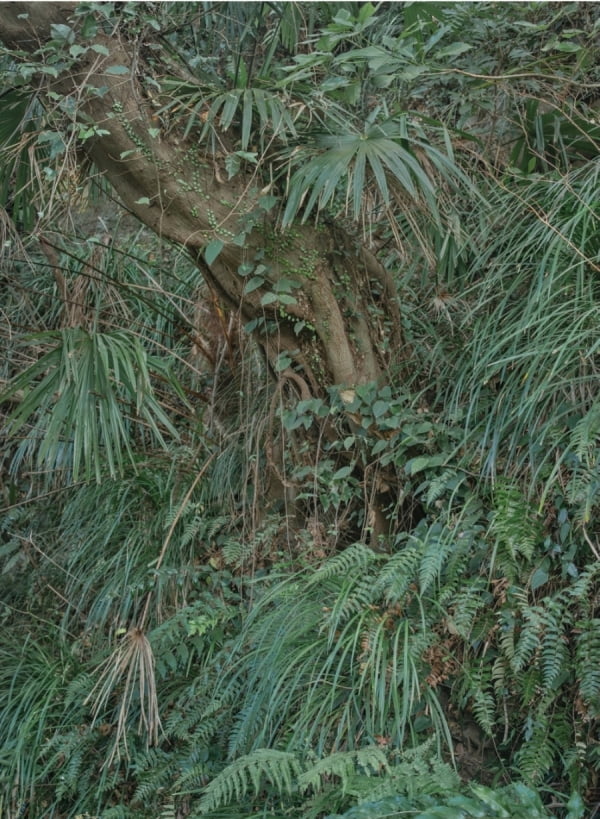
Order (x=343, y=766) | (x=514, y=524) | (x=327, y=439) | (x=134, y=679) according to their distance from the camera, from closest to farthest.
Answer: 1. (x=343, y=766)
2. (x=514, y=524)
3. (x=134, y=679)
4. (x=327, y=439)

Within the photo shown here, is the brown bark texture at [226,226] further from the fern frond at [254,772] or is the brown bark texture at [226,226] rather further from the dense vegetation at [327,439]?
the fern frond at [254,772]

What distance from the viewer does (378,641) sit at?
306cm

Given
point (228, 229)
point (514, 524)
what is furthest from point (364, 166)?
point (514, 524)

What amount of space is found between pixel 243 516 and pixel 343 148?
170 cm

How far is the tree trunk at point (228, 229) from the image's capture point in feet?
10.8

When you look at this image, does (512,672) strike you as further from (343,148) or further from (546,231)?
(343,148)

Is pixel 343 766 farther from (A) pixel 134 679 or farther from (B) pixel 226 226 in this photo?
(B) pixel 226 226

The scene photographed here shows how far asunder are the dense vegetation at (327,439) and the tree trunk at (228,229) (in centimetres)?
1

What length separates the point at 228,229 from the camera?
139 inches

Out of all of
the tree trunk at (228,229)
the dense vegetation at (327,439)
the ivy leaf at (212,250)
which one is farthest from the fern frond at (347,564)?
the ivy leaf at (212,250)

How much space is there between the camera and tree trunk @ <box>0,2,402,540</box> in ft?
10.8

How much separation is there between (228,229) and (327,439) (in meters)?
1.01

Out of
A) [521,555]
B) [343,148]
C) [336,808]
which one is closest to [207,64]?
[343,148]

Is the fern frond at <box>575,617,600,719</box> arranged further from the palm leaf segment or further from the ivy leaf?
the ivy leaf
